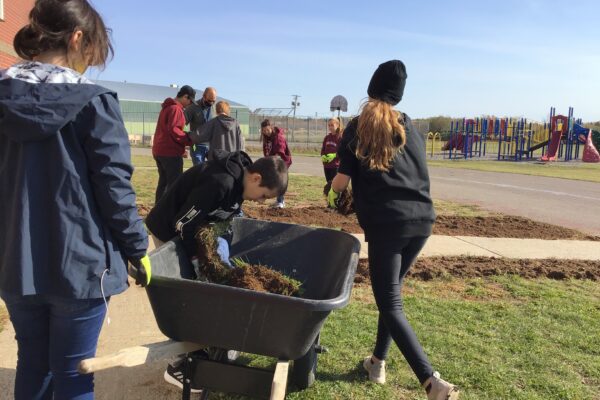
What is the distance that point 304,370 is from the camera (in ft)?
10.1

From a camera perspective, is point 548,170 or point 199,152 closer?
point 199,152

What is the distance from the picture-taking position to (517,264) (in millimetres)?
6090

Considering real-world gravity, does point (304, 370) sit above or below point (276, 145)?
below

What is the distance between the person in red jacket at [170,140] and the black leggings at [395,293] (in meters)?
4.96

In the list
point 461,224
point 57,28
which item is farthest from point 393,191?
point 461,224

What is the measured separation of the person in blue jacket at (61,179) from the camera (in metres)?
1.82

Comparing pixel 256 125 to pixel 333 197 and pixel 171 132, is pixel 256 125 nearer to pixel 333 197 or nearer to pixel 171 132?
pixel 171 132

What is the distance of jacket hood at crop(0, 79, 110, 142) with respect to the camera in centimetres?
178

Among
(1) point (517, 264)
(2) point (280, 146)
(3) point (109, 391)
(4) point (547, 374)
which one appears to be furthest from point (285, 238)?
(2) point (280, 146)

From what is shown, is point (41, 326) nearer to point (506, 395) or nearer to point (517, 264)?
point (506, 395)

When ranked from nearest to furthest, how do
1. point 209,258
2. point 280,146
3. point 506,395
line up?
point 209,258
point 506,395
point 280,146

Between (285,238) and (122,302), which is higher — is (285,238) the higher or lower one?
the higher one

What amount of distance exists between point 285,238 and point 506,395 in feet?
5.38

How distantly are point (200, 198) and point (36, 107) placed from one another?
1060 mm
